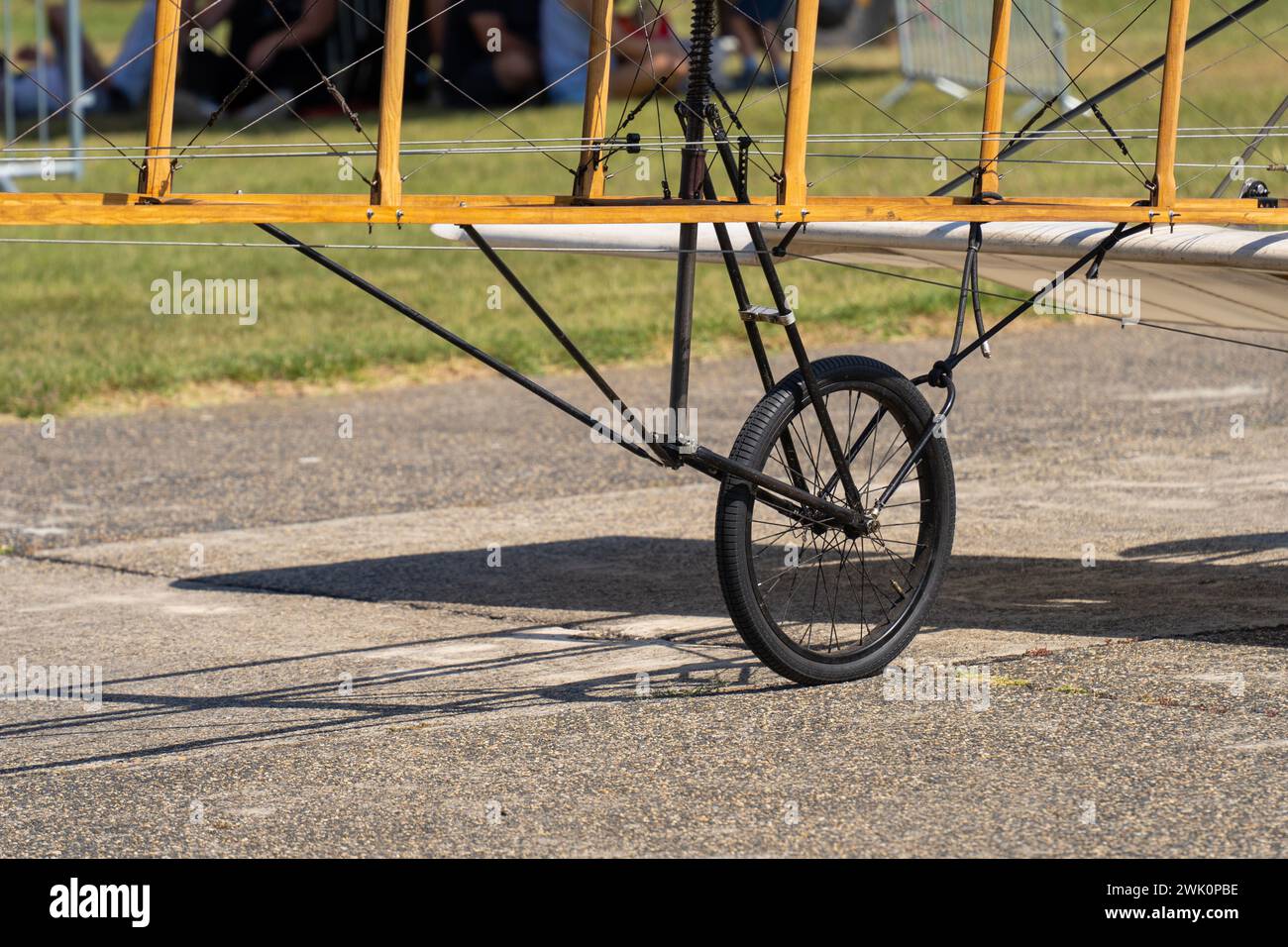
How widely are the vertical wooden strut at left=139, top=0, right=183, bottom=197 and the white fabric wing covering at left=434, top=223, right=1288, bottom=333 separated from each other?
1.37m

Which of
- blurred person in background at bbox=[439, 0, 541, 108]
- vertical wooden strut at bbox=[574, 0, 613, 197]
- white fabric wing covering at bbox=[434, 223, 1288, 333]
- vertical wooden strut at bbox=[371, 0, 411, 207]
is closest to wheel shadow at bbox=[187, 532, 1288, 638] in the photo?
white fabric wing covering at bbox=[434, 223, 1288, 333]

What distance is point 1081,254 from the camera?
560 centimetres

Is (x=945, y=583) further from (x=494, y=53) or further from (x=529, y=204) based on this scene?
(x=494, y=53)

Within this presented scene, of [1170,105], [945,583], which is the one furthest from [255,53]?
[1170,105]

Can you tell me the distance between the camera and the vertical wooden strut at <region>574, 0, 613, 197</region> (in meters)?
5.53

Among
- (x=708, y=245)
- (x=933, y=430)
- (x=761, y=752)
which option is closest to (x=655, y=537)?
(x=708, y=245)

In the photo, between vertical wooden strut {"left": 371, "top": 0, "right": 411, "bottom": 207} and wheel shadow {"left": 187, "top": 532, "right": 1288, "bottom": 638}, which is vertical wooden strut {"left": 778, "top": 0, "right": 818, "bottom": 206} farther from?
wheel shadow {"left": 187, "top": 532, "right": 1288, "bottom": 638}

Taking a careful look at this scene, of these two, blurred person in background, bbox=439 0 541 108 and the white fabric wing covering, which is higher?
blurred person in background, bbox=439 0 541 108

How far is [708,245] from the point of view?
6.62 m

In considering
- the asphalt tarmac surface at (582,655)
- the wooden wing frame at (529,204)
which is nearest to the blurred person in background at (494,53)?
the asphalt tarmac surface at (582,655)

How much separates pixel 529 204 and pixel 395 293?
961cm

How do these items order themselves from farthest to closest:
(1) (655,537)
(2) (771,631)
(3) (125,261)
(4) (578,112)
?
1. (4) (578,112)
2. (3) (125,261)
3. (1) (655,537)
4. (2) (771,631)
